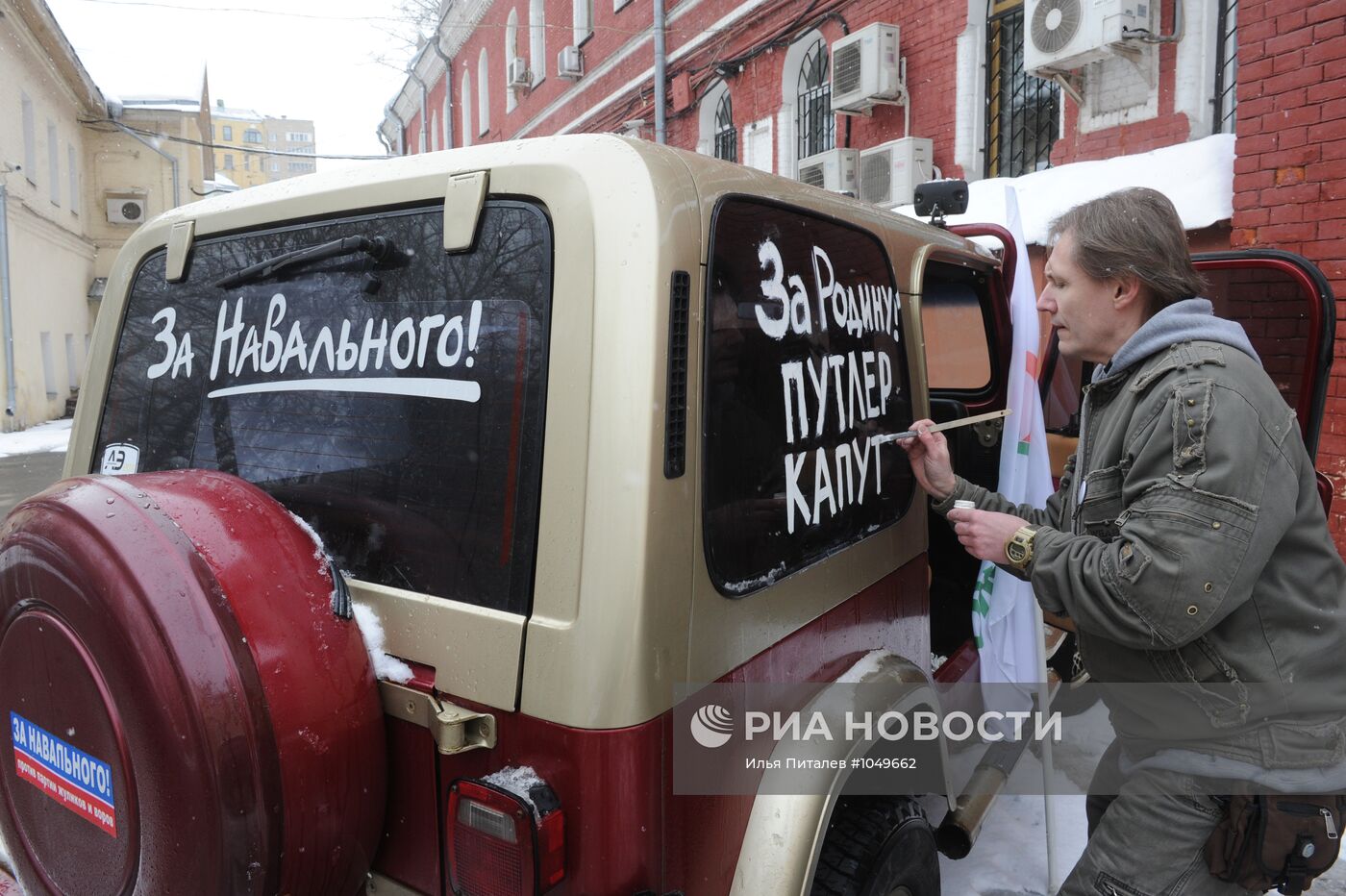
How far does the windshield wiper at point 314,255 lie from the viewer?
1647 millimetres

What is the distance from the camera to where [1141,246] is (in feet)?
5.57

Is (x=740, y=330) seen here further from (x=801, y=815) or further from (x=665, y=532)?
(x=801, y=815)

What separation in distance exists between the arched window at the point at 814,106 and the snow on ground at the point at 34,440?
1111 centimetres

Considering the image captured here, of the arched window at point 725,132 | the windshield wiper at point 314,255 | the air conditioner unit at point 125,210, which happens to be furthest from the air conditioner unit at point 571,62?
the windshield wiper at point 314,255

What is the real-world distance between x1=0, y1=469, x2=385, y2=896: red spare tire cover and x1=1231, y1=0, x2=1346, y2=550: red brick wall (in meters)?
5.23

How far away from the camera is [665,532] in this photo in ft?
4.50

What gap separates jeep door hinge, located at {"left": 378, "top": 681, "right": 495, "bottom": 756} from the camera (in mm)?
1392

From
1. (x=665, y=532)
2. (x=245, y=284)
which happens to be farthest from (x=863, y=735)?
(x=245, y=284)

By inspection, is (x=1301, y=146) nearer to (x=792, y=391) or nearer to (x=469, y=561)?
(x=792, y=391)

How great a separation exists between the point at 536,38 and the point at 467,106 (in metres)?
5.60

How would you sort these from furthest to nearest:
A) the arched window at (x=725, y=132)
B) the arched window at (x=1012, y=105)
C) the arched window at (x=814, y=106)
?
1. the arched window at (x=725, y=132)
2. the arched window at (x=814, y=106)
3. the arched window at (x=1012, y=105)

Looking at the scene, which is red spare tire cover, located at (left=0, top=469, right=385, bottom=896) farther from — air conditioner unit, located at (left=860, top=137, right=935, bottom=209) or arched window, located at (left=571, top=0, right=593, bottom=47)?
arched window, located at (left=571, top=0, right=593, bottom=47)

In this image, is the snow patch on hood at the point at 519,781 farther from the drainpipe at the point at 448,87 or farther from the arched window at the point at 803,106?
the drainpipe at the point at 448,87

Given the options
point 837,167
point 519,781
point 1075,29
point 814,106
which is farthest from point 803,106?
point 519,781
